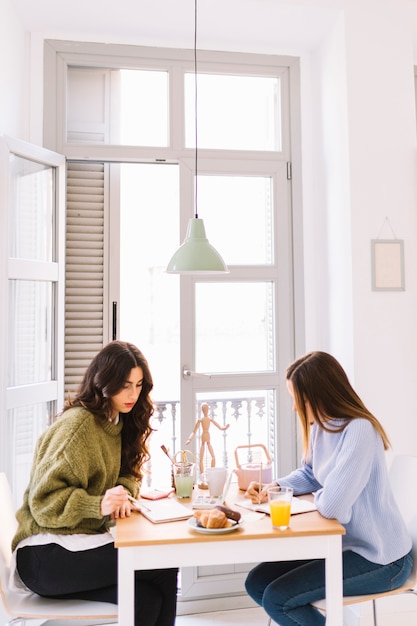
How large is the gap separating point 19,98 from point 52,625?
2397 mm

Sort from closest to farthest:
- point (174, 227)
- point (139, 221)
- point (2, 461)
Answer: point (2, 461), point (139, 221), point (174, 227)

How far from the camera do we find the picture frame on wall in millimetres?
2553

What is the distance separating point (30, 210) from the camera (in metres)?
2.50

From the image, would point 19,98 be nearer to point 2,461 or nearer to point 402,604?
point 2,461

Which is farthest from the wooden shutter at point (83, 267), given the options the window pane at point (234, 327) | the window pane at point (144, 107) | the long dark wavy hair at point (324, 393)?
the long dark wavy hair at point (324, 393)

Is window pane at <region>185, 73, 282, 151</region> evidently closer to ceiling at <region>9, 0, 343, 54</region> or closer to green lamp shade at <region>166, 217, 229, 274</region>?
ceiling at <region>9, 0, 343, 54</region>

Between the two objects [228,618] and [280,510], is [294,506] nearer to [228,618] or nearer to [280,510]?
[280,510]

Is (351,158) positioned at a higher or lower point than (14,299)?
higher

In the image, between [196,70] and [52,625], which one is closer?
[52,625]

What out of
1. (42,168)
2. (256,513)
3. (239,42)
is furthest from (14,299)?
(239,42)

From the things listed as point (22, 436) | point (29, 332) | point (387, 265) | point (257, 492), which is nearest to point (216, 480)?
point (257, 492)

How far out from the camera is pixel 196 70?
2.81 meters

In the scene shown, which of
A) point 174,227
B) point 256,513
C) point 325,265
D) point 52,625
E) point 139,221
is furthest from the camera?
point 174,227

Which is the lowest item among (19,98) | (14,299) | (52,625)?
(52,625)
